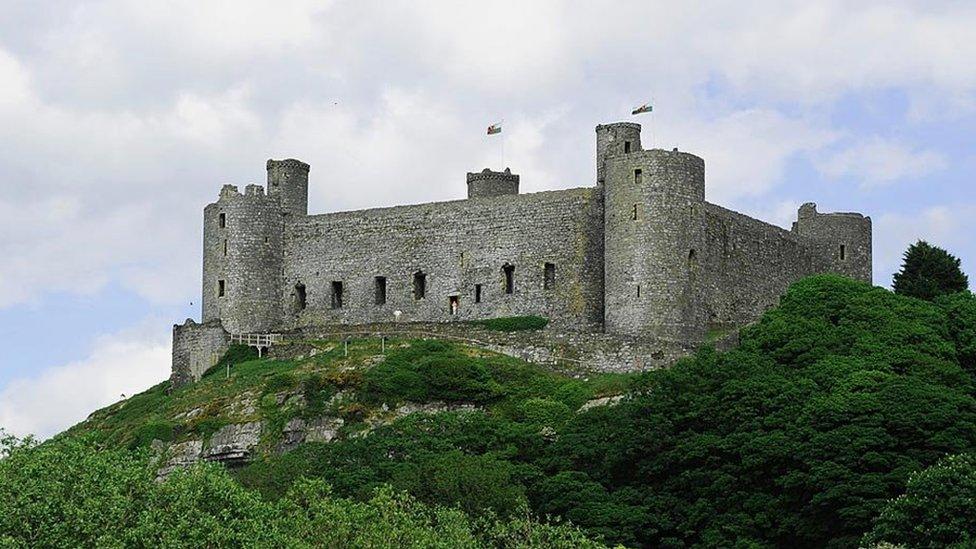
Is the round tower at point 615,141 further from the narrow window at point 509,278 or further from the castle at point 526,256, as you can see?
the narrow window at point 509,278

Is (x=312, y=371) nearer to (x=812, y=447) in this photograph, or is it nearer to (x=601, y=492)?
(x=601, y=492)

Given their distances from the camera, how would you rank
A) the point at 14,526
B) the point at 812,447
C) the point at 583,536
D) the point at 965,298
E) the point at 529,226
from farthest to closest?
the point at 529,226 → the point at 965,298 → the point at 812,447 → the point at 583,536 → the point at 14,526

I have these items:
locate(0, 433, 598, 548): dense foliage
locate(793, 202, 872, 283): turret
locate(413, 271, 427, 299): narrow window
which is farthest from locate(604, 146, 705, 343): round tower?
locate(0, 433, 598, 548): dense foliage

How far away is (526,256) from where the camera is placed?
87.2 meters

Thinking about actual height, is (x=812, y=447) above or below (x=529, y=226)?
below

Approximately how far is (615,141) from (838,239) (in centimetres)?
1536

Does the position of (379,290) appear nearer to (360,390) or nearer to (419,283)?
(419,283)

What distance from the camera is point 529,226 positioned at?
87375mm

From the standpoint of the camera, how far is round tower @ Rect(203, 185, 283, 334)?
91.2 m

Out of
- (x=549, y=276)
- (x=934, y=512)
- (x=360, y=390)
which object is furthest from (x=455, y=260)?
(x=934, y=512)

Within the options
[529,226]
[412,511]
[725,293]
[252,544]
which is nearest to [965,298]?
[725,293]

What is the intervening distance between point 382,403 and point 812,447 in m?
19.9

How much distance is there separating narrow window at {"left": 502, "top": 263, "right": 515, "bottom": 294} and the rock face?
46.2 feet

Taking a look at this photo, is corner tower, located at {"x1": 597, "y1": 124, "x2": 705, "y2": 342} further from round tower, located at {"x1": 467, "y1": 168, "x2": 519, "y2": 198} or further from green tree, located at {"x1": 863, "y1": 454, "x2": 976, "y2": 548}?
green tree, located at {"x1": 863, "y1": 454, "x2": 976, "y2": 548}
